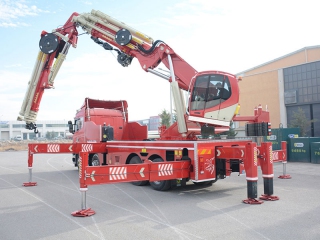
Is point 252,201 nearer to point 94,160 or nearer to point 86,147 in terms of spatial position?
point 86,147

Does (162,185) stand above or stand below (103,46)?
below

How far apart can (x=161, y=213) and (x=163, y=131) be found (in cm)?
486

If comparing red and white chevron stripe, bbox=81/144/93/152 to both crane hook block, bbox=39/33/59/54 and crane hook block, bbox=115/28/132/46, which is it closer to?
crane hook block, bbox=115/28/132/46

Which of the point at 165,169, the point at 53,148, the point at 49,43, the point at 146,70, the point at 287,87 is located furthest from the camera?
the point at 287,87

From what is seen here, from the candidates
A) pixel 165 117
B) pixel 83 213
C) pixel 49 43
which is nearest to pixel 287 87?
pixel 165 117

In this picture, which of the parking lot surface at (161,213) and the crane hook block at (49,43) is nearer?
the parking lot surface at (161,213)

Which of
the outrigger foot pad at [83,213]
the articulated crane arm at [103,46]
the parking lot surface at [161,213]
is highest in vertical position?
the articulated crane arm at [103,46]

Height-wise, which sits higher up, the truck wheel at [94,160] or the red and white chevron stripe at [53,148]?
the red and white chevron stripe at [53,148]

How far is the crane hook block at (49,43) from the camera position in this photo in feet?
43.3

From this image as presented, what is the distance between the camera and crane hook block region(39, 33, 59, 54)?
13.2m

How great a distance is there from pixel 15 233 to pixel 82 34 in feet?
31.4

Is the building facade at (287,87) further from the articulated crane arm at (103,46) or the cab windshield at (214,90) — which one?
the cab windshield at (214,90)

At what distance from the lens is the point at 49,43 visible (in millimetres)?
13242

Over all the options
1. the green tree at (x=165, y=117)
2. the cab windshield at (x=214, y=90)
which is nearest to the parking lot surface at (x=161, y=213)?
the cab windshield at (x=214, y=90)
